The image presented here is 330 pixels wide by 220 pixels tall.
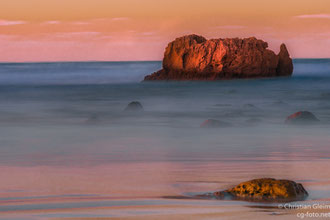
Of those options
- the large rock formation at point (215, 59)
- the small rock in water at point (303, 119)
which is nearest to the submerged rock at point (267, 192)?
the small rock in water at point (303, 119)

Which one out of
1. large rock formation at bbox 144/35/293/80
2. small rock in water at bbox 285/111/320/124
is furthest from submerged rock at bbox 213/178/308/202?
large rock formation at bbox 144/35/293/80

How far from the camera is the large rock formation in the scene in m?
61.4

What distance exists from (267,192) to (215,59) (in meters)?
54.7

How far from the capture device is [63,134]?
16547mm

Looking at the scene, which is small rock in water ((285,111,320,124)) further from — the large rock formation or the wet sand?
the large rock formation

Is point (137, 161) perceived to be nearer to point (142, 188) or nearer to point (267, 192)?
point (142, 188)

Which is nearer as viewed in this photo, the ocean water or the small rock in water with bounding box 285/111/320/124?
the ocean water

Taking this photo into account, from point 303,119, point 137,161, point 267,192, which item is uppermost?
point 303,119

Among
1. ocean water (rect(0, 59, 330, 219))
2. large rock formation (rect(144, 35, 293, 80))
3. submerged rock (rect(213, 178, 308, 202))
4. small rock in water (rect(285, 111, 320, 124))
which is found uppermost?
large rock formation (rect(144, 35, 293, 80))

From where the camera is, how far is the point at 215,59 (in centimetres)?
6175

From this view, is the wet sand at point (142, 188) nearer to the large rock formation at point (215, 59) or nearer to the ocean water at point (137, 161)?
the ocean water at point (137, 161)

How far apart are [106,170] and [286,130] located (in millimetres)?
7769

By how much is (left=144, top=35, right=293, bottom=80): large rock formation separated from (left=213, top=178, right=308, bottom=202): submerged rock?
171 feet

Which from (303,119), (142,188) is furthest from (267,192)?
(303,119)
